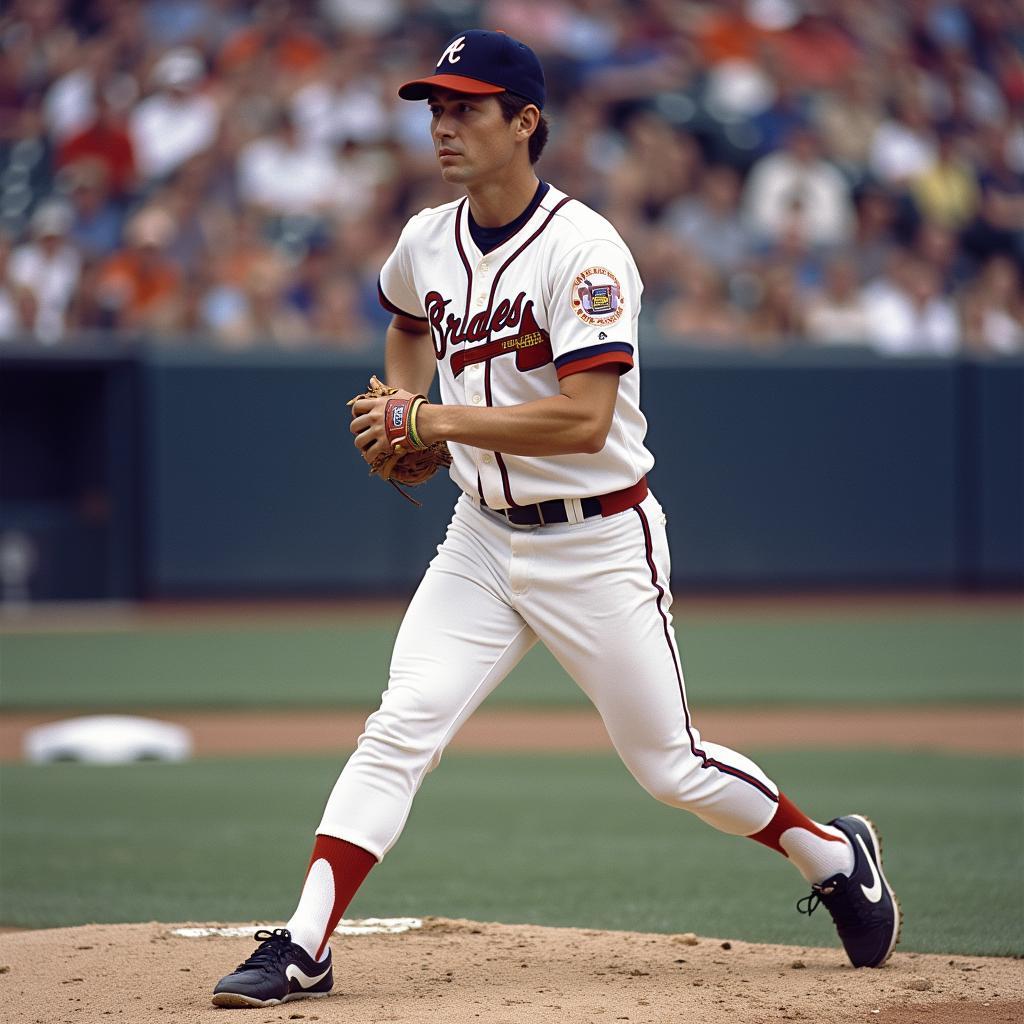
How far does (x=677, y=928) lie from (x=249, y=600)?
8.01 meters

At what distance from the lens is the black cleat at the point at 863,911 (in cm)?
359

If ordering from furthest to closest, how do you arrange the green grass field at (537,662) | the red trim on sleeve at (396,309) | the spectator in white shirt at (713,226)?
the spectator in white shirt at (713,226) → the green grass field at (537,662) → the red trim on sleeve at (396,309)

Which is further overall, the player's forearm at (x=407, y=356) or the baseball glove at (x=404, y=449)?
the player's forearm at (x=407, y=356)

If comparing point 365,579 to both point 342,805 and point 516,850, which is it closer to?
point 516,850

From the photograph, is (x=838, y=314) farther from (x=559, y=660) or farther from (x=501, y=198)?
(x=559, y=660)

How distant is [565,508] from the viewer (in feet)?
11.2

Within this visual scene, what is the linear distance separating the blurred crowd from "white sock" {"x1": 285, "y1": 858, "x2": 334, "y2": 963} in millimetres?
8591

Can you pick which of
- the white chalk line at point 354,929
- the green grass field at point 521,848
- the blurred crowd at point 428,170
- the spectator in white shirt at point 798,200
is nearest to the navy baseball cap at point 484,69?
the white chalk line at point 354,929

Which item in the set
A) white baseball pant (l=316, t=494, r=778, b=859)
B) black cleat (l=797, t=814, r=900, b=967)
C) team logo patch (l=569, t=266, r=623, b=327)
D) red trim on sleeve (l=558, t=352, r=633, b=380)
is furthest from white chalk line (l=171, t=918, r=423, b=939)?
team logo patch (l=569, t=266, r=623, b=327)

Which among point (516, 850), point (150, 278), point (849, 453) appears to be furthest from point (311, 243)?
point (516, 850)

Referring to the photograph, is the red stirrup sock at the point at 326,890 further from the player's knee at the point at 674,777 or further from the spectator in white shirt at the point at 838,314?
the spectator in white shirt at the point at 838,314

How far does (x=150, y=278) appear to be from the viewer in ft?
37.7

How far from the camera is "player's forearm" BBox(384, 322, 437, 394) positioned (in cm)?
381

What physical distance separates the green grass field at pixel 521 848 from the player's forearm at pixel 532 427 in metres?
1.48
